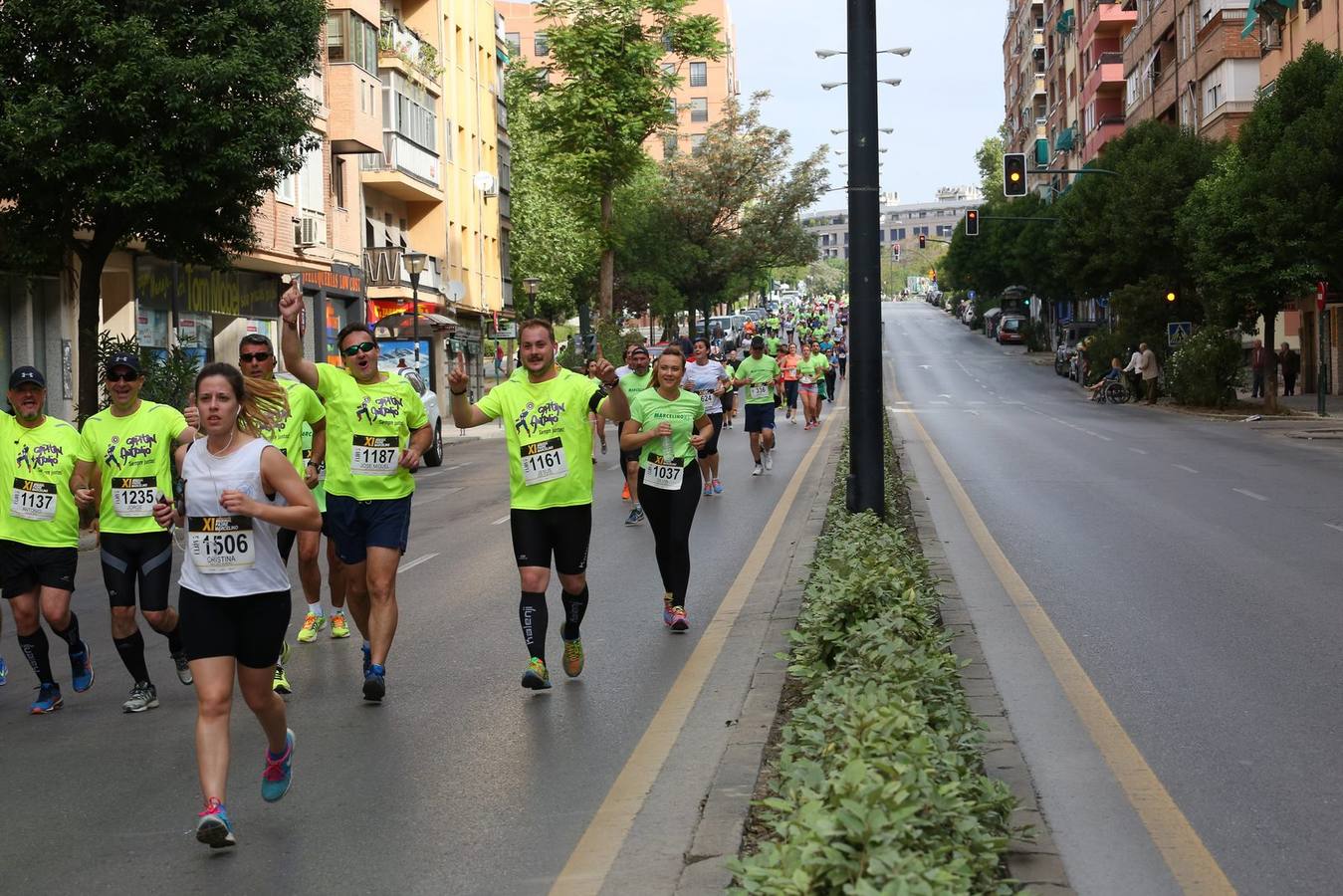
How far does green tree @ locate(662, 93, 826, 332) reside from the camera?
7644 cm

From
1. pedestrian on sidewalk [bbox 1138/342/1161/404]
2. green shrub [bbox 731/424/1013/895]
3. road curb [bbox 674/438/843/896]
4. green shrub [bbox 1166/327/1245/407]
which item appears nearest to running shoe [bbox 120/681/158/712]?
road curb [bbox 674/438/843/896]

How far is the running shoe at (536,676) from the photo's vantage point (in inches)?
320

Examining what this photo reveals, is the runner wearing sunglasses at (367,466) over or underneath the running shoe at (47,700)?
over

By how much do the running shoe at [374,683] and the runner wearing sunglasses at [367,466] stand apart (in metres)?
0.12

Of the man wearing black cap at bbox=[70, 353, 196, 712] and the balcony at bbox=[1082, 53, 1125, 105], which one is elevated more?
the balcony at bbox=[1082, 53, 1125, 105]

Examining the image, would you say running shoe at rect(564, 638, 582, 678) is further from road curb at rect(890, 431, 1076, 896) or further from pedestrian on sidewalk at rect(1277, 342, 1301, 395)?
pedestrian on sidewalk at rect(1277, 342, 1301, 395)

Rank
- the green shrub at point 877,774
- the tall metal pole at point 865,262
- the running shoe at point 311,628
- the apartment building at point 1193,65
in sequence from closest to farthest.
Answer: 1. the green shrub at point 877,774
2. the running shoe at point 311,628
3. the tall metal pole at point 865,262
4. the apartment building at point 1193,65

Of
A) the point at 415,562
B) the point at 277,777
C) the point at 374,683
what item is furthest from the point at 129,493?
the point at 415,562

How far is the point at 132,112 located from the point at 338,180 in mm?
21592

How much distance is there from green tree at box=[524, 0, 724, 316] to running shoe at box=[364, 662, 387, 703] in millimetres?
43726

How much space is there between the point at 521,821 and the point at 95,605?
790 centimetres

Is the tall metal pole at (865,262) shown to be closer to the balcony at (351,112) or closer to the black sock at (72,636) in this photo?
the black sock at (72,636)

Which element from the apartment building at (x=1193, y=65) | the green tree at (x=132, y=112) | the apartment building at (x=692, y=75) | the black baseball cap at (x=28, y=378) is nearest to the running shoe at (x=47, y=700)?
the black baseball cap at (x=28, y=378)

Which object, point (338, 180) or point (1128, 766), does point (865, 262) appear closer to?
point (1128, 766)
